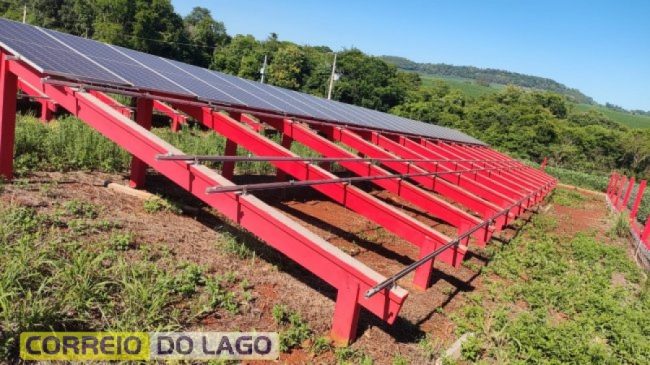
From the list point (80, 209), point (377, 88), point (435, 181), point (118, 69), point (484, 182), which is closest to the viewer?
point (80, 209)

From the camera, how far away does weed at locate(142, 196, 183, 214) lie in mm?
5871

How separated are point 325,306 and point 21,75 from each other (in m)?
4.57

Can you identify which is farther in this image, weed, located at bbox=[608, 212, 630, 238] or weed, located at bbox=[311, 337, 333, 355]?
weed, located at bbox=[608, 212, 630, 238]

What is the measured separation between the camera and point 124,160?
783 centimetres

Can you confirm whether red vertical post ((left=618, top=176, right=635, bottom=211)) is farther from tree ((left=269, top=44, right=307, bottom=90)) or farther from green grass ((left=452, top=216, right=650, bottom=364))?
tree ((left=269, top=44, right=307, bottom=90))

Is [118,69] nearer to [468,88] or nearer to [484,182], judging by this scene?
[484,182]

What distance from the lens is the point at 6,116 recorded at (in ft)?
18.2

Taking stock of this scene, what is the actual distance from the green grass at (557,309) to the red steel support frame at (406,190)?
3.32 feet

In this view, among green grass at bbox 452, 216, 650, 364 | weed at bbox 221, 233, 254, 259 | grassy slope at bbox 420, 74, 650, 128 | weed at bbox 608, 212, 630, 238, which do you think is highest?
grassy slope at bbox 420, 74, 650, 128

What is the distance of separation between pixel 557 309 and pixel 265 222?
481 cm

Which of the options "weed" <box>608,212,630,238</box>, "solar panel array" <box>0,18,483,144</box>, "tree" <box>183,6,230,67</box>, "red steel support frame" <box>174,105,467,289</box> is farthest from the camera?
"tree" <box>183,6,230,67</box>

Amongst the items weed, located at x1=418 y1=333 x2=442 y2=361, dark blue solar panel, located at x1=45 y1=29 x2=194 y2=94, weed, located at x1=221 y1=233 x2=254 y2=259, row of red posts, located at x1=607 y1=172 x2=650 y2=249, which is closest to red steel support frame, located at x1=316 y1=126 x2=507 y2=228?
weed, located at x1=418 y1=333 x2=442 y2=361

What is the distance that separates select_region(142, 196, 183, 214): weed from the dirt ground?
0.12 meters

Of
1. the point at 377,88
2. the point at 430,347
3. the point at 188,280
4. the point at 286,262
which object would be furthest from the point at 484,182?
the point at 377,88
